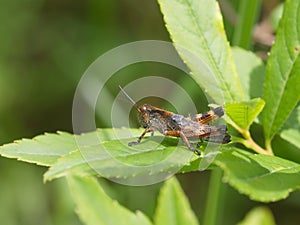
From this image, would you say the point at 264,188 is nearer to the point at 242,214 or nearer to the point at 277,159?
the point at 277,159

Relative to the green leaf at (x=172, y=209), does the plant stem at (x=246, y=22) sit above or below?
below

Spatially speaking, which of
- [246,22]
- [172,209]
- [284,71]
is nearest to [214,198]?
[246,22]

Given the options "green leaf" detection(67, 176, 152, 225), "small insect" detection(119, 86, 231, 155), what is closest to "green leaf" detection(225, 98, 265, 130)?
"small insect" detection(119, 86, 231, 155)

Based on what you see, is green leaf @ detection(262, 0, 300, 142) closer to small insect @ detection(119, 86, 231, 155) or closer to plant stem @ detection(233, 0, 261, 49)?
small insect @ detection(119, 86, 231, 155)

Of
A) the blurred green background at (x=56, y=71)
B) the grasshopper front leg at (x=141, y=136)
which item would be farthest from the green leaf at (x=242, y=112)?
the blurred green background at (x=56, y=71)

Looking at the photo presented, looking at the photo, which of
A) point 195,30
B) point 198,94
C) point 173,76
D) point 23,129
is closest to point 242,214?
point 198,94

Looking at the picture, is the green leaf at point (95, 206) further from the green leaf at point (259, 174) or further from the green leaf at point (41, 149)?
the green leaf at point (41, 149)
